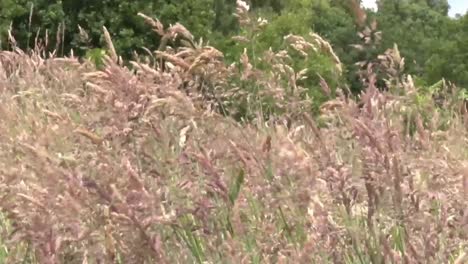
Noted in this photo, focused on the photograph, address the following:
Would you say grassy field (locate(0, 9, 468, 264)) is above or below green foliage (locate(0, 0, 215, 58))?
above

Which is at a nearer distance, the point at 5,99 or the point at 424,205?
the point at 424,205

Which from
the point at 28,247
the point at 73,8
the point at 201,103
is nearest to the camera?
the point at 28,247

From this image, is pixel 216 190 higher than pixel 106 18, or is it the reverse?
pixel 216 190

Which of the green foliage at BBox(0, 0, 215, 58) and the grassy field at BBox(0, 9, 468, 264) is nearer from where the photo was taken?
the grassy field at BBox(0, 9, 468, 264)

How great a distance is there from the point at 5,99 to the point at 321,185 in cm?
264

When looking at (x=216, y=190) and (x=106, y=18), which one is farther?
(x=106, y=18)

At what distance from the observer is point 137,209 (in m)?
2.02

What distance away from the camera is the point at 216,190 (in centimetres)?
225

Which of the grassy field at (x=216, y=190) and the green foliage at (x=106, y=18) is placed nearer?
the grassy field at (x=216, y=190)

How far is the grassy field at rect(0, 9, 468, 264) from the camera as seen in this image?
2.03 m

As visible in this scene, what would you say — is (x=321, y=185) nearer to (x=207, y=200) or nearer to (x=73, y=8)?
(x=207, y=200)

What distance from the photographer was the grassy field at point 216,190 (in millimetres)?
2033

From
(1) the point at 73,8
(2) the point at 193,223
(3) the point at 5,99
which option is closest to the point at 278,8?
(1) the point at 73,8

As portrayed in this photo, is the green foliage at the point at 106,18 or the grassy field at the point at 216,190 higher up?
the grassy field at the point at 216,190
